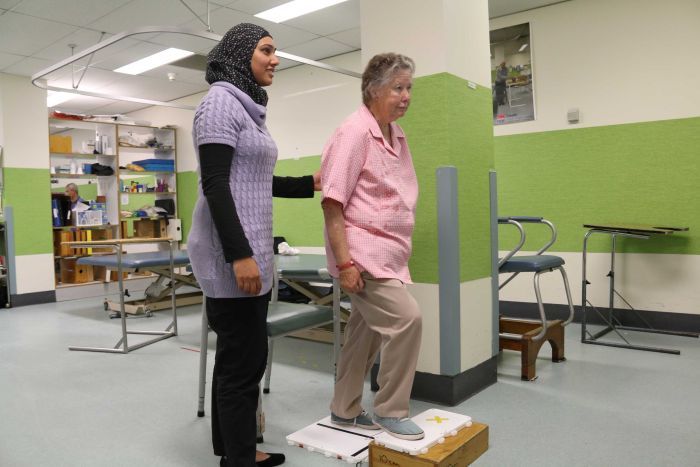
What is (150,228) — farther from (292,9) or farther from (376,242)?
(376,242)

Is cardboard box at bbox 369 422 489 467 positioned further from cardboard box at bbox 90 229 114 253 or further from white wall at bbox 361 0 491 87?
cardboard box at bbox 90 229 114 253

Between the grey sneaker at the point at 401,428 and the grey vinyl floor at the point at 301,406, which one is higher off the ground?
the grey sneaker at the point at 401,428

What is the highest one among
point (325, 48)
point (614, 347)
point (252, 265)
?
point (325, 48)

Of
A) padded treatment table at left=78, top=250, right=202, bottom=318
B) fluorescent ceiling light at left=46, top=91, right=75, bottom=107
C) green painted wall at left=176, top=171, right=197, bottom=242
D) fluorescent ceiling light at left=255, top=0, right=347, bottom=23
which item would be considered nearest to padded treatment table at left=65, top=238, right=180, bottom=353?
padded treatment table at left=78, top=250, right=202, bottom=318

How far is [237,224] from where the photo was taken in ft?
5.47

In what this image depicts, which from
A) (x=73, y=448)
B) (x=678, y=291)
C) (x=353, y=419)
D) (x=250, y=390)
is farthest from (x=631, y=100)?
(x=73, y=448)

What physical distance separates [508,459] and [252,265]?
1419mm

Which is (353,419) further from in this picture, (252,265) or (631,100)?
(631,100)

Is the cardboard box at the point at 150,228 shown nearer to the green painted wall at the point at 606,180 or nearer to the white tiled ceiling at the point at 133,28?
the white tiled ceiling at the point at 133,28

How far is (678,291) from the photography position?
4.57 metres

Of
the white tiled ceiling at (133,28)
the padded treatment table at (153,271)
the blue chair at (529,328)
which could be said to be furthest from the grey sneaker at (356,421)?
the white tiled ceiling at (133,28)

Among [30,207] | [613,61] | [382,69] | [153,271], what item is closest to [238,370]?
[382,69]

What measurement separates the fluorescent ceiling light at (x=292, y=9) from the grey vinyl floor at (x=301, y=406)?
3.23m

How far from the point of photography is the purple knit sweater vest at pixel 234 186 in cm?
170
